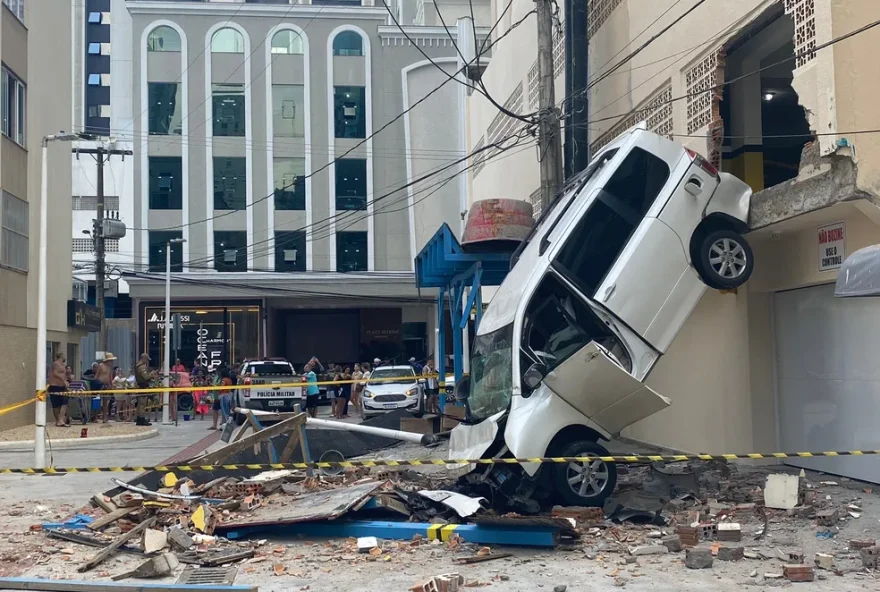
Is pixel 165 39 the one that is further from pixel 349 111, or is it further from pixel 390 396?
pixel 390 396

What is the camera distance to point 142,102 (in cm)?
4062

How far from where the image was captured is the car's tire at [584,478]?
9.21m

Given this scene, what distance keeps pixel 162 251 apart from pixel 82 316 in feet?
43.0

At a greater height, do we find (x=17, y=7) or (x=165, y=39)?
(x=165, y=39)

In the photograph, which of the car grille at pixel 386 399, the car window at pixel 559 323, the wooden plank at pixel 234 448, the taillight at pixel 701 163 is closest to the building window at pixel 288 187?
the car grille at pixel 386 399

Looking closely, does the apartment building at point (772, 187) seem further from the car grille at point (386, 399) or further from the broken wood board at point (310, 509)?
the car grille at point (386, 399)

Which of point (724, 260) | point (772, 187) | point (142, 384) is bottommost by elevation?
point (142, 384)

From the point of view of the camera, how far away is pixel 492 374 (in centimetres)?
1009

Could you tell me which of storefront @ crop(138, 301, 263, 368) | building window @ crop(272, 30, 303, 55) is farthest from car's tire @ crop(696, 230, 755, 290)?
building window @ crop(272, 30, 303, 55)

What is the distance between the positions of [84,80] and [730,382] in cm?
7332

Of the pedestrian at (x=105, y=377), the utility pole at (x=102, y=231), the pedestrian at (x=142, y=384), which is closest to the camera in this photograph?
the pedestrian at (x=142, y=384)

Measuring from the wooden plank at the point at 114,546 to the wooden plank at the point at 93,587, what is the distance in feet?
1.92

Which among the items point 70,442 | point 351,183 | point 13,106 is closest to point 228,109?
point 351,183

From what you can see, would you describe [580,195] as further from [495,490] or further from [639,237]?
[495,490]
